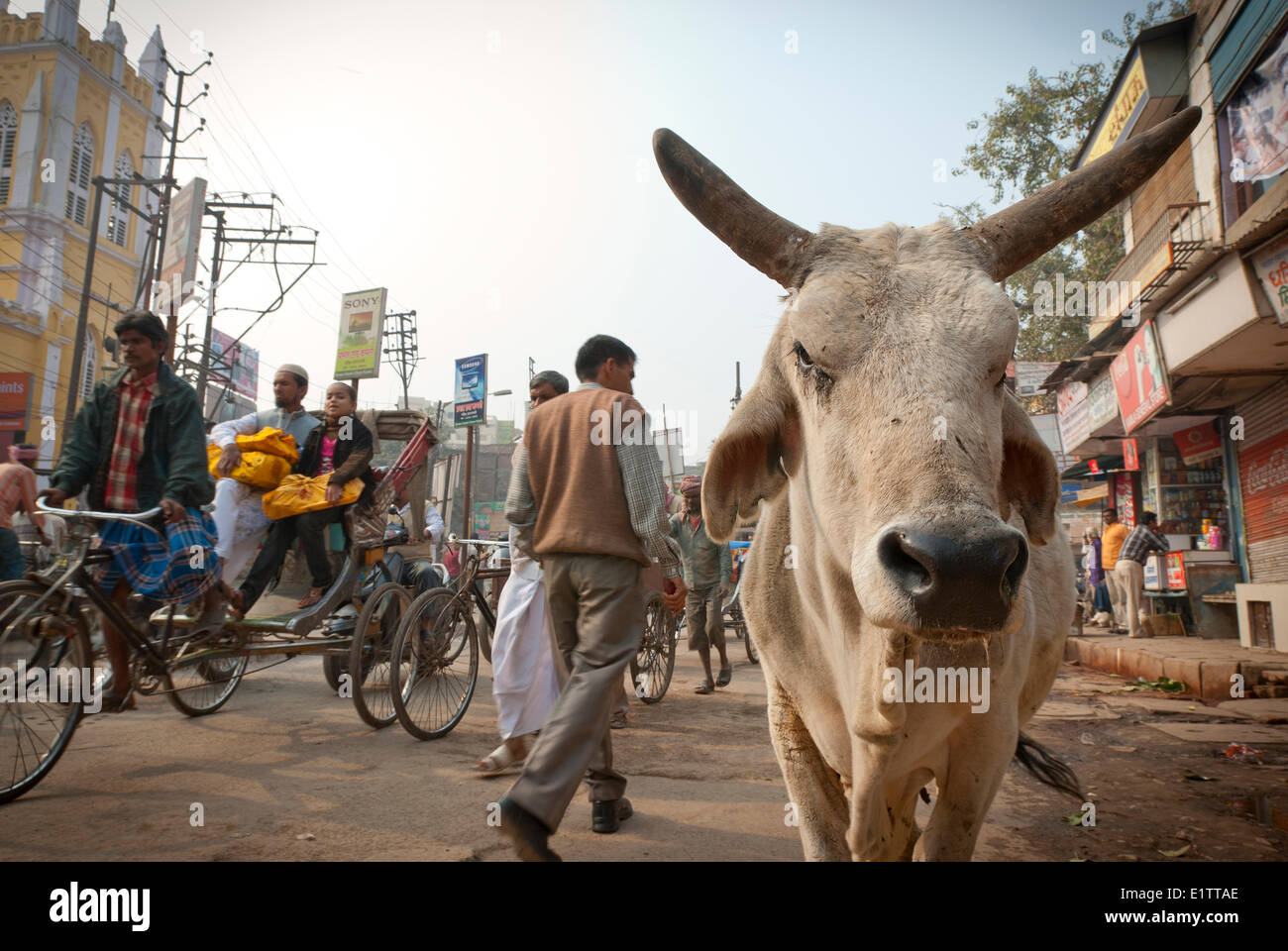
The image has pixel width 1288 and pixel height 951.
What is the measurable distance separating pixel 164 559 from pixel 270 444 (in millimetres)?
1428

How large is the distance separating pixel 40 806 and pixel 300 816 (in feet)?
3.70

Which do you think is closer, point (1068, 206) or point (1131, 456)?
point (1068, 206)

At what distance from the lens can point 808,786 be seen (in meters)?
2.40

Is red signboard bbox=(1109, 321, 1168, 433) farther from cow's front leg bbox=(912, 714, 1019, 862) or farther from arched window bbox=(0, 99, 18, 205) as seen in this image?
arched window bbox=(0, 99, 18, 205)

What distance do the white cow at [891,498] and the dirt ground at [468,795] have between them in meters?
1.18

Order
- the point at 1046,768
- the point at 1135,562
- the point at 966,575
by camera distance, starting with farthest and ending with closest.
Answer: the point at 1135,562
the point at 1046,768
the point at 966,575

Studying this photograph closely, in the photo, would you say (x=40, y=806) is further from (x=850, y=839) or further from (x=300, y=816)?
(x=850, y=839)

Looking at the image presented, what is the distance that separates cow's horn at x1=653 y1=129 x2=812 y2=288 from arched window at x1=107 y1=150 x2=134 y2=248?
2664cm

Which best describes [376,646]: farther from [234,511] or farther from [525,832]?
[525,832]

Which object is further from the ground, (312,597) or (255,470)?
(255,470)

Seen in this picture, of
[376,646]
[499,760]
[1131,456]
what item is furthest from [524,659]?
[1131,456]

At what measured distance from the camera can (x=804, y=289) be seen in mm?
1923

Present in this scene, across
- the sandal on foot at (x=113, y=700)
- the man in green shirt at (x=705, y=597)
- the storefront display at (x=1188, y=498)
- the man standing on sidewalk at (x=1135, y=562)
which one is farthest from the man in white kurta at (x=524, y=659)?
the storefront display at (x=1188, y=498)

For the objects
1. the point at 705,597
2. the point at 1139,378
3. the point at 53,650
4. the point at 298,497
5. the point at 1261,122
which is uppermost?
the point at 1261,122
